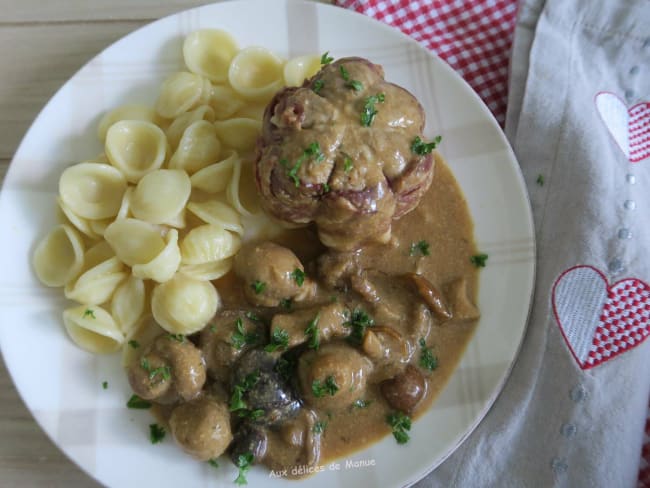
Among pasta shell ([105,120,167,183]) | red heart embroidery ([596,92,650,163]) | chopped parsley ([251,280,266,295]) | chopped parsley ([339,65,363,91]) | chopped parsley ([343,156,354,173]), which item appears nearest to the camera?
chopped parsley ([343,156,354,173])

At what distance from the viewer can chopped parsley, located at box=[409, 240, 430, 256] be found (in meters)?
4.15

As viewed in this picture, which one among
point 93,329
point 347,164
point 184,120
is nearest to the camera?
point 347,164

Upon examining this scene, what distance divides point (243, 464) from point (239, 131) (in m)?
2.07

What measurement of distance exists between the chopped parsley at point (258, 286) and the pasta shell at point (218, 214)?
396 millimetres

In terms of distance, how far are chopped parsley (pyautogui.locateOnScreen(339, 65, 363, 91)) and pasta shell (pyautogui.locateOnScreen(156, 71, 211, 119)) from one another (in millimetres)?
1013

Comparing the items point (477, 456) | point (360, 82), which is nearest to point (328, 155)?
point (360, 82)

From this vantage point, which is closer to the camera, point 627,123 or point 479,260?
point 479,260

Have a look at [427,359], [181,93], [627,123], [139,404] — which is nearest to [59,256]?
[139,404]

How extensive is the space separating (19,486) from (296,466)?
194 cm

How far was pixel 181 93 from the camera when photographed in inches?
167

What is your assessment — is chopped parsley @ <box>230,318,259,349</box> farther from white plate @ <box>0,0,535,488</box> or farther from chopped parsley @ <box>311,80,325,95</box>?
chopped parsley @ <box>311,80,325,95</box>

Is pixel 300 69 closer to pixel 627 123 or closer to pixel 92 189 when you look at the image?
pixel 92 189

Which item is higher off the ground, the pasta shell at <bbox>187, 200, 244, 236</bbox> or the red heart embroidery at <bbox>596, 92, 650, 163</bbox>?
the red heart embroidery at <bbox>596, 92, 650, 163</bbox>

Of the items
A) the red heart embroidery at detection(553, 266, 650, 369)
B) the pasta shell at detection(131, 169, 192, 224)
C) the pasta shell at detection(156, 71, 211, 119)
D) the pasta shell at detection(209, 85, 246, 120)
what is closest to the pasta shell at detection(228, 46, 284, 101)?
the pasta shell at detection(209, 85, 246, 120)
